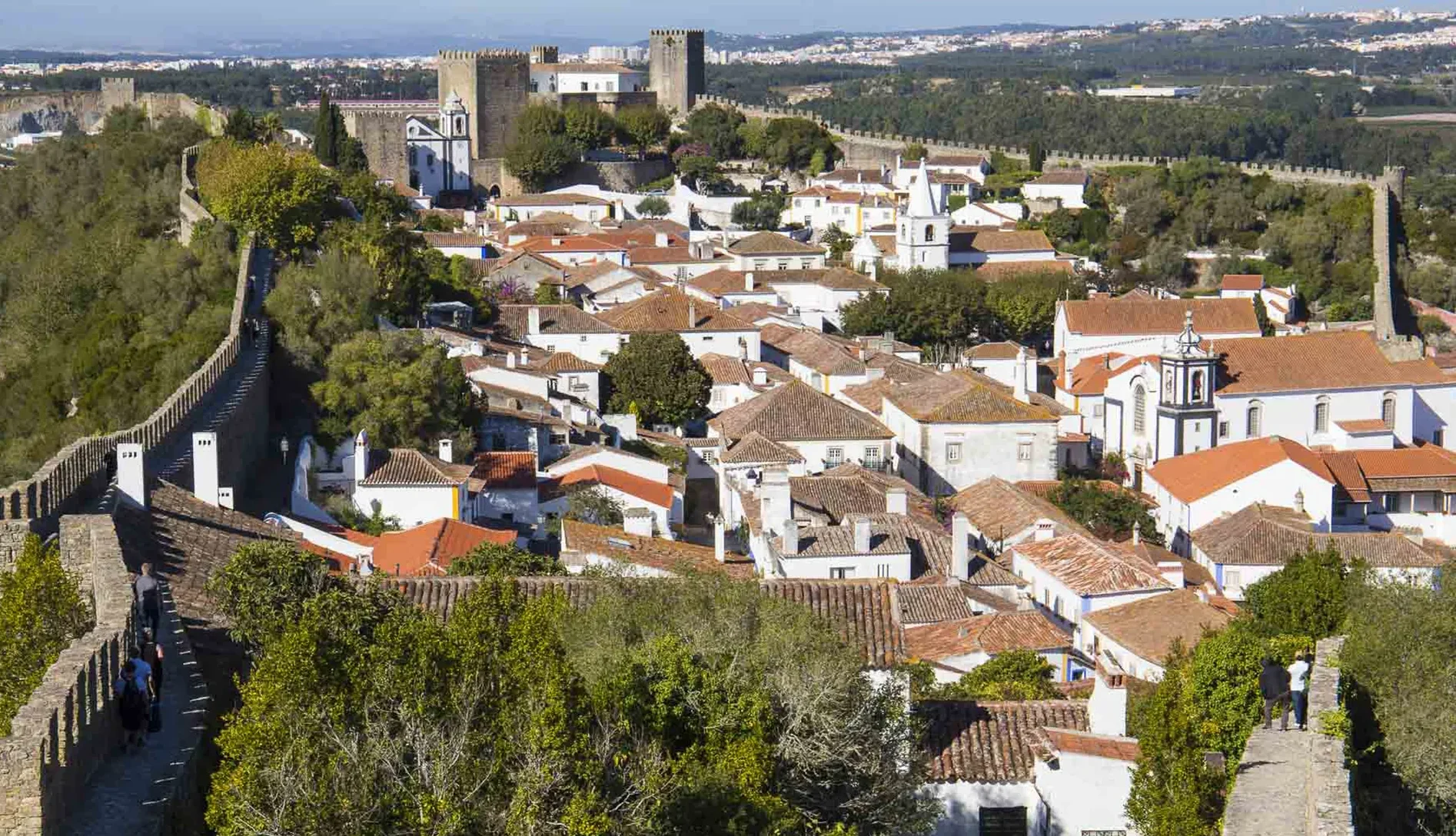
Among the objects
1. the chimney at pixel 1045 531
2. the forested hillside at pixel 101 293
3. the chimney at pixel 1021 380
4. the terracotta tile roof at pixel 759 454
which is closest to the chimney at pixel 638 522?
the terracotta tile roof at pixel 759 454

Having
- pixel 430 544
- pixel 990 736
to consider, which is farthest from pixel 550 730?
pixel 430 544

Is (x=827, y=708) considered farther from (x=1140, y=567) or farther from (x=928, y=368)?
(x=928, y=368)

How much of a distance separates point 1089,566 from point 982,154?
1943 inches

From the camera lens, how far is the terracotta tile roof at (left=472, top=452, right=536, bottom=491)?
2403 centimetres

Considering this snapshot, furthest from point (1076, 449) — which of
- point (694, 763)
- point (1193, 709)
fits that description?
point (694, 763)

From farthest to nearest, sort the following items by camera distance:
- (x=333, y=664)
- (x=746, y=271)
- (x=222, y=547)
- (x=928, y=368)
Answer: (x=746, y=271)
(x=928, y=368)
(x=222, y=547)
(x=333, y=664)

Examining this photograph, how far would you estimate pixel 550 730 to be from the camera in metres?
7.49

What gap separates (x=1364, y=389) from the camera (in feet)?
121

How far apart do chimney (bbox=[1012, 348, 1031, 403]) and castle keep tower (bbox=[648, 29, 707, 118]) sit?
40184 mm

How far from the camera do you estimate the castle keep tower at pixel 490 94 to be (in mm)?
64250

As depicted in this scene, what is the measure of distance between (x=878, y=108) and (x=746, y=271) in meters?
77.5

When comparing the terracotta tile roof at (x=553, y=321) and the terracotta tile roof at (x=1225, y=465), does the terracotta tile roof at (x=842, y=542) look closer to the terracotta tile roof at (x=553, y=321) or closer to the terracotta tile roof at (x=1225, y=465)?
the terracotta tile roof at (x=1225, y=465)

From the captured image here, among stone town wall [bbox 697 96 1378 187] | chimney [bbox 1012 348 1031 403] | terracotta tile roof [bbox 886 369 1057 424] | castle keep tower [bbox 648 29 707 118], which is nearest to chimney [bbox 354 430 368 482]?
terracotta tile roof [bbox 886 369 1057 424]

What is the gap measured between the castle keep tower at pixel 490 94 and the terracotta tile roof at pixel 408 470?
40792 millimetres
